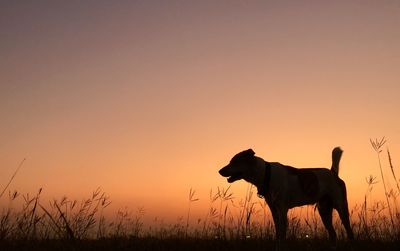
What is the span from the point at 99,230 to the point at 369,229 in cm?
462

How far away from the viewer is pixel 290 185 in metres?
8.84

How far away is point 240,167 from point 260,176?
Result: 1.72 ft

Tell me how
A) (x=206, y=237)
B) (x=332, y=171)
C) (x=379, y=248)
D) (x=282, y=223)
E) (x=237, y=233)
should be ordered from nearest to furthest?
(x=379, y=248) < (x=237, y=233) < (x=206, y=237) < (x=282, y=223) < (x=332, y=171)

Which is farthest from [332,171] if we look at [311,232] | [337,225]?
[311,232]

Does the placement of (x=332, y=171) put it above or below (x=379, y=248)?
above

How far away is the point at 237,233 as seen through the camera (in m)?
6.36

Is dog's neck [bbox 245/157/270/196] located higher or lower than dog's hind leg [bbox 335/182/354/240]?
higher

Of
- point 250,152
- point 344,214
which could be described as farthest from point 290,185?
point 344,214

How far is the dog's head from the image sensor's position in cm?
905

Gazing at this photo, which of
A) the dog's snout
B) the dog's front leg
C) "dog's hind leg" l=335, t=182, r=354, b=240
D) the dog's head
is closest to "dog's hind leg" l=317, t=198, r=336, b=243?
"dog's hind leg" l=335, t=182, r=354, b=240

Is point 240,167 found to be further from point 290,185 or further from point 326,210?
point 326,210

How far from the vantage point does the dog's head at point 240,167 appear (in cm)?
905

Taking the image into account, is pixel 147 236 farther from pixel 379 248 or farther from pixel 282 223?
pixel 379 248

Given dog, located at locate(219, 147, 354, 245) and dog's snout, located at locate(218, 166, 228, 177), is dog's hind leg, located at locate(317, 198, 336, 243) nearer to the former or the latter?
dog, located at locate(219, 147, 354, 245)
